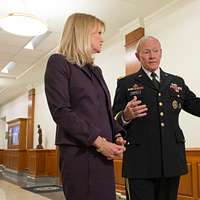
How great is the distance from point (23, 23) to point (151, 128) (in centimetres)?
343

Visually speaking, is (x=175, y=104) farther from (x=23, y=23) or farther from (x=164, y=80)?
(x=23, y=23)

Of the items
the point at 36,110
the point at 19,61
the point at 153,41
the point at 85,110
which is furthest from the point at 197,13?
the point at 36,110

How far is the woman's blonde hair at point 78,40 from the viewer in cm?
134

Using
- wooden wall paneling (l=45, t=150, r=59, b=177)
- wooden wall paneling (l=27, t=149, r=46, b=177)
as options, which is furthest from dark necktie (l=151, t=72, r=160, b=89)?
wooden wall paneling (l=27, t=149, r=46, b=177)

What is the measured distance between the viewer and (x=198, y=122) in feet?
13.3

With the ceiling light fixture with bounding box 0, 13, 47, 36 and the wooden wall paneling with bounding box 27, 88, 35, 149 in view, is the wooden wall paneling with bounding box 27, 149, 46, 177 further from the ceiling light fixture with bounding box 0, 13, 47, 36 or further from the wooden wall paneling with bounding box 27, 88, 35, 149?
the ceiling light fixture with bounding box 0, 13, 47, 36

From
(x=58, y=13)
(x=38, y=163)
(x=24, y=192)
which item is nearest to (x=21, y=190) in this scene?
(x=24, y=192)

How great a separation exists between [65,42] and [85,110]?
0.32 metres

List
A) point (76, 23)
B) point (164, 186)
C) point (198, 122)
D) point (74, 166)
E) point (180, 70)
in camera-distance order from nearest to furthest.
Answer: point (74, 166) < point (76, 23) < point (164, 186) < point (198, 122) < point (180, 70)

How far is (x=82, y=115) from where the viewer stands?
1.26 meters

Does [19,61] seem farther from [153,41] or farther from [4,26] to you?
[153,41]

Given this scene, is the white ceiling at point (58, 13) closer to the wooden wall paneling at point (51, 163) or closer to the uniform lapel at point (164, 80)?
the wooden wall paneling at point (51, 163)

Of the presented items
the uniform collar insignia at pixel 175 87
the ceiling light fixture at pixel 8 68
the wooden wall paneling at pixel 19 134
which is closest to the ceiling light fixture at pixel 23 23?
the uniform collar insignia at pixel 175 87

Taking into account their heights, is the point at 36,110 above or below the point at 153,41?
above
